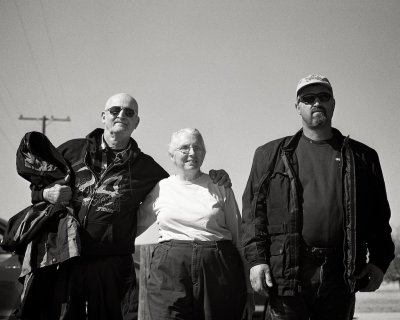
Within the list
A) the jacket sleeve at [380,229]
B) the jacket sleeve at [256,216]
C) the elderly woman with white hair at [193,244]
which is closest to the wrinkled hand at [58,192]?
the elderly woman with white hair at [193,244]

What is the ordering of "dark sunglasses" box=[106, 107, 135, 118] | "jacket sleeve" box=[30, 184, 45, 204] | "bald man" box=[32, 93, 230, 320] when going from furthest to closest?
"dark sunglasses" box=[106, 107, 135, 118], "jacket sleeve" box=[30, 184, 45, 204], "bald man" box=[32, 93, 230, 320]

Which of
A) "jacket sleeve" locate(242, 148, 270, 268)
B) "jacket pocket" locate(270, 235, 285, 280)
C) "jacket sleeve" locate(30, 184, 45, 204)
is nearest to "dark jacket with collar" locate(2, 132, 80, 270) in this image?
"jacket sleeve" locate(30, 184, 45, 204)

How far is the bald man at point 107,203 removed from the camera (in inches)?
133

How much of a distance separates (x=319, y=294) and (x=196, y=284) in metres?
0.79

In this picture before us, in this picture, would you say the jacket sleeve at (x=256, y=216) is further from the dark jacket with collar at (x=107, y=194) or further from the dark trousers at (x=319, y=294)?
the dark jacket with collar at (x=107, y=194)

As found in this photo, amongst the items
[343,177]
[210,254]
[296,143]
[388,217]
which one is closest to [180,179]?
[210,254]

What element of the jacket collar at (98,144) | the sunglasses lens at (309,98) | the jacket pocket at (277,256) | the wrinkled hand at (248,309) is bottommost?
the wrinkled hand at (248,309)

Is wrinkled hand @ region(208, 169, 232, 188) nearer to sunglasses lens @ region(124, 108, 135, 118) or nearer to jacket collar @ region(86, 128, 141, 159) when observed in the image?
jacket collar @ region(86, 128, 141, 159)

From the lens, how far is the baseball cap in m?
3.21

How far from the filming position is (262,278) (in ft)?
9.70

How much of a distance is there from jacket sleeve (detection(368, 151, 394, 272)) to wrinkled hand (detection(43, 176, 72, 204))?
2.00 metres

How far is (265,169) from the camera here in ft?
10.4

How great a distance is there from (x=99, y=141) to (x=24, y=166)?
574mm

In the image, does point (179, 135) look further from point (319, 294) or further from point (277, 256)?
point (319, 294)
